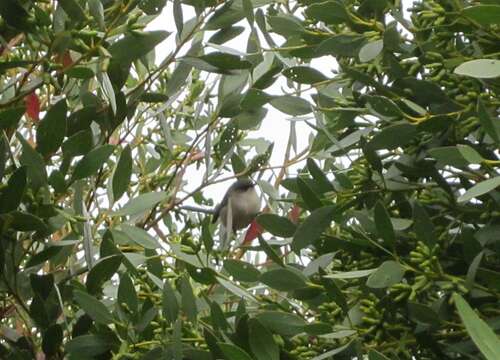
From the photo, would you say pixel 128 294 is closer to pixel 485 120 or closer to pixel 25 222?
pixel 25 222

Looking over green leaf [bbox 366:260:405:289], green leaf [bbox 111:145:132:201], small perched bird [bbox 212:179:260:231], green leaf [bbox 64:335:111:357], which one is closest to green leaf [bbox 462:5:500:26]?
green leaf [bbox 366:260:405:289]

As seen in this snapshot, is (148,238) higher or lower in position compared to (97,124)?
lower

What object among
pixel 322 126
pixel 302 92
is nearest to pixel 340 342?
pixel 322 126

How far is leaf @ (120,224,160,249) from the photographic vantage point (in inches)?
60.6

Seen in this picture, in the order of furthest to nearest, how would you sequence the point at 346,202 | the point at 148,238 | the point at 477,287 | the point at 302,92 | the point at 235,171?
the point at 235,171 < the point at 302,92 < the point at 148,238 < the point at 346,202 < the point at 477,287

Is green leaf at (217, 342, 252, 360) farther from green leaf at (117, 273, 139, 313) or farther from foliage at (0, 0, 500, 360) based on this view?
green leaf at (117, 273, 139, 313)

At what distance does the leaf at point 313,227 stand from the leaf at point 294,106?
0.26 meters

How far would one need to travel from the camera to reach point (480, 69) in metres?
1.21

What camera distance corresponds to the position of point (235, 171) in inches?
75.3

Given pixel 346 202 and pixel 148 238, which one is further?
pixel 148 238

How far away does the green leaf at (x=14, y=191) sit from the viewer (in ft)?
4.47

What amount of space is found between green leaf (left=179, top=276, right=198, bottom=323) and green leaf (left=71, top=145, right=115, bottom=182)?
0.20 metres

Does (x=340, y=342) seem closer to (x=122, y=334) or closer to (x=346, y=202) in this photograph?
(x=346, y=202)

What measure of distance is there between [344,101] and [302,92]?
0.16 metres
